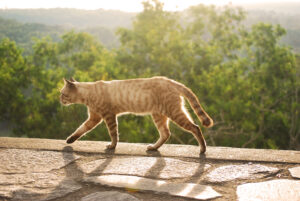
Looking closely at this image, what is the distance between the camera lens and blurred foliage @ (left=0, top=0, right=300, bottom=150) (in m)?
12.2

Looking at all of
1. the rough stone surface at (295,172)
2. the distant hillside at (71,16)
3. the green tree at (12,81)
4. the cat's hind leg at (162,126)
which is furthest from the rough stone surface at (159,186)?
the distant hillside at (71,16)

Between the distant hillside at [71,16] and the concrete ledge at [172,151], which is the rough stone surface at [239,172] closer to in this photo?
the concrete ledge at [172,151]

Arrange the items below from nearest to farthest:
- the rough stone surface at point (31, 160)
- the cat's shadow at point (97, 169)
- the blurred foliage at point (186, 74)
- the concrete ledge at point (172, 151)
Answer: the cat's shadow at point (97, 169) < the rough stone surface at point (31, 160) < the concrete ledge at point (172, 151) < the blurred foliage at point (186, 74)

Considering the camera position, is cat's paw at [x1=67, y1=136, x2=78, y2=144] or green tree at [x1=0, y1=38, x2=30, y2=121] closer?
cat's paw at [x1=67, y1=136, x2=78, y2=144]

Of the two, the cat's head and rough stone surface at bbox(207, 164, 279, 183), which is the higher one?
the cat's head

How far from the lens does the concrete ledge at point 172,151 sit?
144 inches

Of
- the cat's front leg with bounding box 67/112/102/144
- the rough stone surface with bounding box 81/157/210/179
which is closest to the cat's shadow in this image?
the rough stone surface with bounding box 81/157/210/179

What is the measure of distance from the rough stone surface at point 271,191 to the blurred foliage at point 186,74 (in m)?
6.61

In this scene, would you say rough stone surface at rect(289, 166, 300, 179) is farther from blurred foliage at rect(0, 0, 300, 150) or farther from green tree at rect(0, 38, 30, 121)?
green tree at rect(0, 38, 30, 121)

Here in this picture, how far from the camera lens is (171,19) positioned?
23656 mm

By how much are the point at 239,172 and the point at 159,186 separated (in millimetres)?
816

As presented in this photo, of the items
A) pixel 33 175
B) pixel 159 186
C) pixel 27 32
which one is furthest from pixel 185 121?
pixel 27 32

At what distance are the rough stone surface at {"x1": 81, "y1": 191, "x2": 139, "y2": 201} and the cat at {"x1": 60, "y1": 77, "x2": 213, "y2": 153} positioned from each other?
147 centimetres

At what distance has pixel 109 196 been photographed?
2.59m
